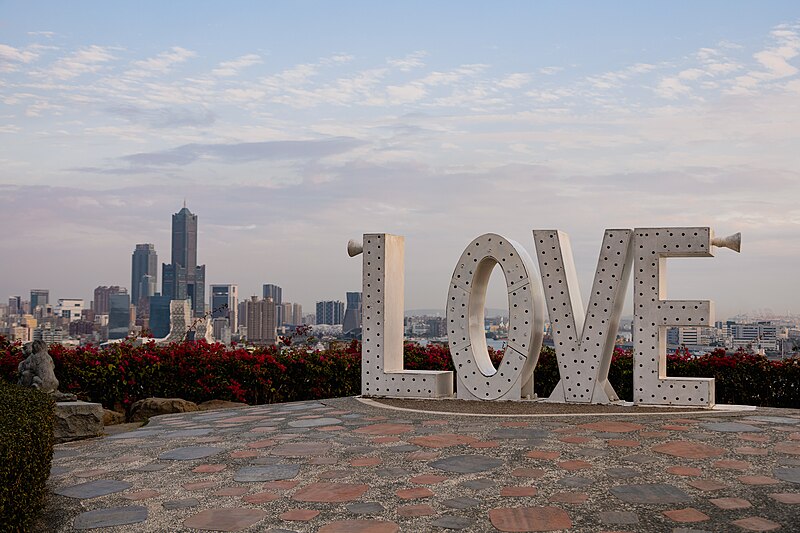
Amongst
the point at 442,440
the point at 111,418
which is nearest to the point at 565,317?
the point at 442,440

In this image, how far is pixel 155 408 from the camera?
987 centimetres

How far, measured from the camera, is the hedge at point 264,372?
1029cm

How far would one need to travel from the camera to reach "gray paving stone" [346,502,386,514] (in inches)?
192

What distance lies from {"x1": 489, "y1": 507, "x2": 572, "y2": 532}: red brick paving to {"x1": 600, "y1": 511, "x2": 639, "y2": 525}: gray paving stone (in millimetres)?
214

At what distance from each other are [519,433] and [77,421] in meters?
4.58

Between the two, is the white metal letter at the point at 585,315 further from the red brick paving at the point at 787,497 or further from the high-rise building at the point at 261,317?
the high-rise building at the point at 261,317

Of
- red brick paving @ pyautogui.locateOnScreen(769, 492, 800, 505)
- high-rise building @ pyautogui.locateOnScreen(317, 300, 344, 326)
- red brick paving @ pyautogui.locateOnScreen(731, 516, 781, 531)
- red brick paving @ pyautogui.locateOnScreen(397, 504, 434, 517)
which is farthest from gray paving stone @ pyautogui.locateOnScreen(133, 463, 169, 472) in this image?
high-rise building @ pyautogui.locateOnScreen(317, 300, 344, 326)

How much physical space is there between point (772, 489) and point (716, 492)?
1.26 ft

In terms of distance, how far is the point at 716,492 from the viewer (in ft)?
16.6

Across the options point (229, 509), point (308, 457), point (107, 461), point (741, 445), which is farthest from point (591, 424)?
point (107, 461)

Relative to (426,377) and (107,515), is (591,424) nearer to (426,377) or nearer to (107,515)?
(426,377)

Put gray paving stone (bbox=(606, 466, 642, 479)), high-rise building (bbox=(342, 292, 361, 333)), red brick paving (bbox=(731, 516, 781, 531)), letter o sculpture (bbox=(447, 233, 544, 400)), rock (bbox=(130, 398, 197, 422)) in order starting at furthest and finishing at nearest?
high-rise building (bbox=(342, 292, 361, 333)) → rock (bbox=(130, 398, 197, 422)) → letter o sculpture (bbox=(447, 233, 544, 400)) → gray paving stone (bbox=(606, 466, 642, 479)) → red brick paving (bbox=(731, 516, 781, 531))

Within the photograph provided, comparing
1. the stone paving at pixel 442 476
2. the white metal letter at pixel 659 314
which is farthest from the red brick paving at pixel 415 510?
the white metal letter at pixel 659 314

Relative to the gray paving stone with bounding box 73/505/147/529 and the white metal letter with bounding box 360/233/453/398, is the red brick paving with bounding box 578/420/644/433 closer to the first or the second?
the white metal letter with bounding box 360/233/453/398
